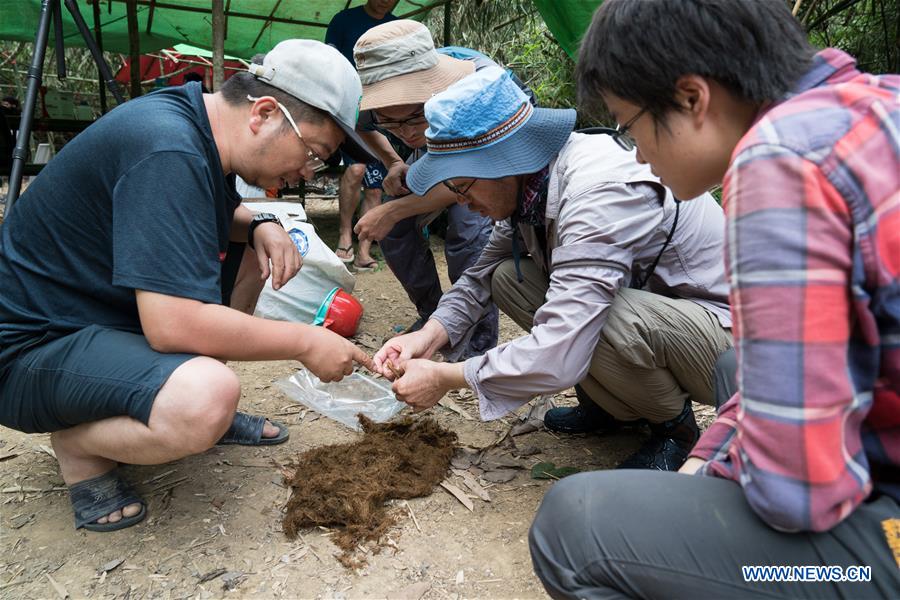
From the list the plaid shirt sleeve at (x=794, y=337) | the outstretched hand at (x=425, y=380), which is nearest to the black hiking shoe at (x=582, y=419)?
the outstretched hand at (x=425, y=380)

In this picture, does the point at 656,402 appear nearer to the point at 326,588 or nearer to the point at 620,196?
the point at 620,196

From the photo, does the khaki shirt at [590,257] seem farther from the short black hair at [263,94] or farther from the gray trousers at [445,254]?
the gray trousers at [445,254]

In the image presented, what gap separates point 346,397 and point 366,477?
34.3 inches

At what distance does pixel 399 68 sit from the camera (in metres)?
3.06

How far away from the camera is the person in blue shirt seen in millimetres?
5078

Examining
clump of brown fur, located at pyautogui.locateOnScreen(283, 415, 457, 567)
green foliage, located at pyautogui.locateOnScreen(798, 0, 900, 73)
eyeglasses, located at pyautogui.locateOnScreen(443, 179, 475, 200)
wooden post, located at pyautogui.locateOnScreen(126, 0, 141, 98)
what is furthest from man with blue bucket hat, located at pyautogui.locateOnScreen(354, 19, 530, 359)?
wooden post, located at pyautogui.locateOnScreen(126, 0, 141, 98)

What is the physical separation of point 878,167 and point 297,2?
290 inches

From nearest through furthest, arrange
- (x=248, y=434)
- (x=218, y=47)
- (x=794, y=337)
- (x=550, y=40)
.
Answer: (x=794, y=337)
(x=248, y=434)
(x=218, y=47)
(x=550, y=40)

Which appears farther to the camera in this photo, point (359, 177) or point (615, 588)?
point (359, 177)

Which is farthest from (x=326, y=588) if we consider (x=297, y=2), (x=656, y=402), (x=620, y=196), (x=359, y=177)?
(x=297, y=2)

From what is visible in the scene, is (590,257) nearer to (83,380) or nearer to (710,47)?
(710,47)

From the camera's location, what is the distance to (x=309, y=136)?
6.87 ft

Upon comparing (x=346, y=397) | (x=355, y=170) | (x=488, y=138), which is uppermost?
(x=488, y=138)

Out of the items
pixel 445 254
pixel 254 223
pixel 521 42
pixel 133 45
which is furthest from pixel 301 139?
pixel 521 42
